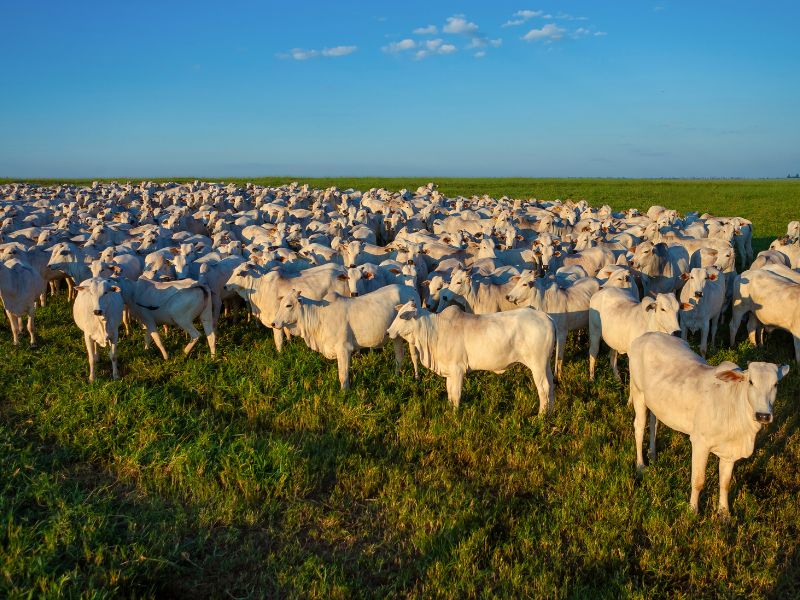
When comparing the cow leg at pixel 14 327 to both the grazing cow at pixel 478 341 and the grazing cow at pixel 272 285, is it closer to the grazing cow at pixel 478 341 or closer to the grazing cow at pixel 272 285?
the grazing cow at pixel 272 285

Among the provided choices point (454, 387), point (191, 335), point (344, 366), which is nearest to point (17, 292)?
point (191, 335)

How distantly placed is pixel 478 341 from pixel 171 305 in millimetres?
6004

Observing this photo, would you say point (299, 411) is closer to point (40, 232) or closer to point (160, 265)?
point (160, 265)

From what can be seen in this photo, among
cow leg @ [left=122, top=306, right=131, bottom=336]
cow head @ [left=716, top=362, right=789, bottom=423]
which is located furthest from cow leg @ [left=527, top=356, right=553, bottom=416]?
cow leg @ [left=122, top=306, right=131, bottom=336]

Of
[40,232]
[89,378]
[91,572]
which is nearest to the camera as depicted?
[91,572]

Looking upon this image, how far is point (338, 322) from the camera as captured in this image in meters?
9.87

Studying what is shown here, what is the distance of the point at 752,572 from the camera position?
5.27 m

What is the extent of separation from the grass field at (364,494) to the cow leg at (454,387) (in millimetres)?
159

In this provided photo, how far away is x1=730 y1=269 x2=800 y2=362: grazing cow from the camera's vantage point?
10.7 metres

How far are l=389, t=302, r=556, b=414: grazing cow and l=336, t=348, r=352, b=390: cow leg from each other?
1060 mm

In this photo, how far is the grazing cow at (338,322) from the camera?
32.3ft

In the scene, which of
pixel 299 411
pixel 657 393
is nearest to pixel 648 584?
pixel 657 393

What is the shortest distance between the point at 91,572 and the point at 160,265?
9.13 m

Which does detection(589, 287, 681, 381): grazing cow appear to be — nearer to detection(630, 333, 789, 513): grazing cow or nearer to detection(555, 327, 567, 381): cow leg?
detection(555, 327, 567, 381): cow leg
